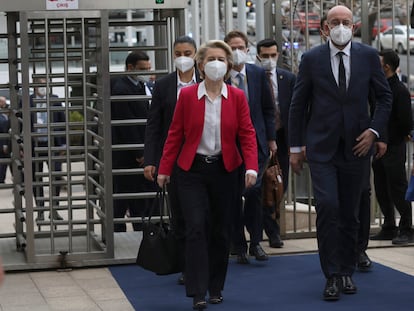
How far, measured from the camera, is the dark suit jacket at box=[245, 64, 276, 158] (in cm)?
926

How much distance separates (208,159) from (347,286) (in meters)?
1.43

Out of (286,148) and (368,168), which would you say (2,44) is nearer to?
(286,148)

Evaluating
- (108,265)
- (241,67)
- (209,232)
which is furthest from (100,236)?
(209,232)

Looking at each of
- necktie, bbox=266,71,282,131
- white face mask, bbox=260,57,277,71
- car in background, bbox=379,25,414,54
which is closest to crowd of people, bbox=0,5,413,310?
necktie, bbox=266,71,282,131

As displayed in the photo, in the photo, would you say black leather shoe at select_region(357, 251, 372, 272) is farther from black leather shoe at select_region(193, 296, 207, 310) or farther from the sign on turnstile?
the sign on turnstile

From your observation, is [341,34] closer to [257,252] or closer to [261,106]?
[261,106]

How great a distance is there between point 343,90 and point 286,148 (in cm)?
230

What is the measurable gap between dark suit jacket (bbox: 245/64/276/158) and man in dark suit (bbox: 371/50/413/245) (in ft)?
4.37

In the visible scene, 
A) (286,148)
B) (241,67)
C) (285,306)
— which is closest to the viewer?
(285,306)

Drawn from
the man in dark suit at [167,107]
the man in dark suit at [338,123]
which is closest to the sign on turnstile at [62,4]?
the man in dark suit at [167,107]

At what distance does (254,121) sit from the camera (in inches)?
364

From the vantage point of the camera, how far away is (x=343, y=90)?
7934mm

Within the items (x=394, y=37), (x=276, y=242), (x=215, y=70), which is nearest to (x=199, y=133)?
(x=215, y=70)

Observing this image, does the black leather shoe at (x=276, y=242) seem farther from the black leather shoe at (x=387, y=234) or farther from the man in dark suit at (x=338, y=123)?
the man in dark suit at (x=338, y=123)
